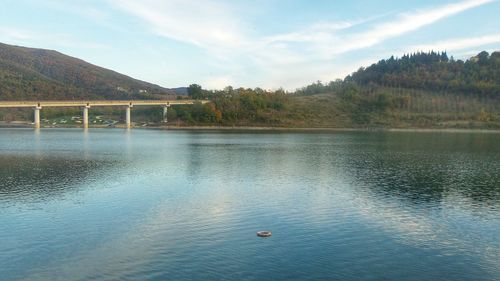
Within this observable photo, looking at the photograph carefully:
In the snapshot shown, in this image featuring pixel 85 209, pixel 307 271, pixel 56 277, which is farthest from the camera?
pixel 85 209

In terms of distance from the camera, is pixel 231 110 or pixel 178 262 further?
pixel 231 110

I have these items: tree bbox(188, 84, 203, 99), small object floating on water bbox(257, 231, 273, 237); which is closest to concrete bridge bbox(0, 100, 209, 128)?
tree bbox(188, 84, 203, 99)

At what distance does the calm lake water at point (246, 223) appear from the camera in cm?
1650

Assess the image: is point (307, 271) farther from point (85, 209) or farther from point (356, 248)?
point (85, 209)

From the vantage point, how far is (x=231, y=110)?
522 feet

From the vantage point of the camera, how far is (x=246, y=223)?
23016 millimetres

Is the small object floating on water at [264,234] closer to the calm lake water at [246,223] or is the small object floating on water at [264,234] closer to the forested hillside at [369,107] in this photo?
the calm lake water at [246,223]

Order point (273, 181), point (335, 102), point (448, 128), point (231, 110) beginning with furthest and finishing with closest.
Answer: point (335, 102) < point (231, 110) < point (448, 128) < point (273, 181)

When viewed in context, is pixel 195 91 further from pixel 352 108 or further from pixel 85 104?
pixel 352 108

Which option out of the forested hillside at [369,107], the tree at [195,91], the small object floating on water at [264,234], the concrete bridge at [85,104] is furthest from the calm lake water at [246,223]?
the tree at [195,91]

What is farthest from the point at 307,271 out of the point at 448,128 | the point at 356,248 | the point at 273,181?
the point at 448,128

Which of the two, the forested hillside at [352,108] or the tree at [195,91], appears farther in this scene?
the tree at [195,91]

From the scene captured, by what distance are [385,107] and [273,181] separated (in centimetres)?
13578

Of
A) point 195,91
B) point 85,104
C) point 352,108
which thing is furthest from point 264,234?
point 195,91
